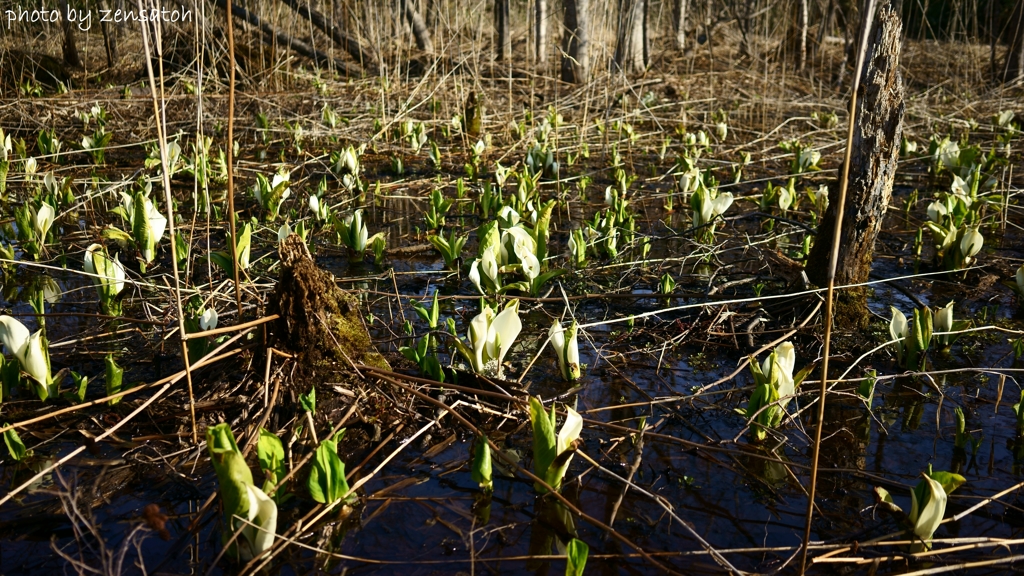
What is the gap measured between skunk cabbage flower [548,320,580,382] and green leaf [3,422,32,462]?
1.40m

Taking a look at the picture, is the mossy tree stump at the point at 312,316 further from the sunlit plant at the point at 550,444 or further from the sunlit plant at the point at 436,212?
the sunlit plant at the point at 436,212

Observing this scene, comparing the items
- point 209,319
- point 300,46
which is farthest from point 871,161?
point 300,46

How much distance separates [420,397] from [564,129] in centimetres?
497

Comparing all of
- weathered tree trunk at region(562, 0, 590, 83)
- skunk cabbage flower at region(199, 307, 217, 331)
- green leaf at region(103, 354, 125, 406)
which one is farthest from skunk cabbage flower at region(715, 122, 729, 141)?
green leaf at region(103, 354, 125, 406)

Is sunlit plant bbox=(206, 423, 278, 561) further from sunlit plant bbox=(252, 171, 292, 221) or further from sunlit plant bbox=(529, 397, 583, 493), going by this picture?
sunlit plant bbox=(252, 171, 292, 221)

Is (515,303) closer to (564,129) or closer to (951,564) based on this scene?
(951,564)

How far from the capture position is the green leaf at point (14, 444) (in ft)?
6.19

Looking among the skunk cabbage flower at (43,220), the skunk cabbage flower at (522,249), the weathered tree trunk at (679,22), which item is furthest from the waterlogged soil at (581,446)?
the weathered tree trunk at (679,22)

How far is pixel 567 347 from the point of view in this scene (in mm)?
2391

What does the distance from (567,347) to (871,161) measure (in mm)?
1289

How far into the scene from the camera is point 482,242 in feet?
10.5

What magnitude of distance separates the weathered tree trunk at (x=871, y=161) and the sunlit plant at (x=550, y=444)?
1302mm

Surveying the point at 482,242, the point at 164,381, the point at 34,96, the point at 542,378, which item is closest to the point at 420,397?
the point at 542,378

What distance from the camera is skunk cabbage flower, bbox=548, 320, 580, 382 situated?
238 centimetres
